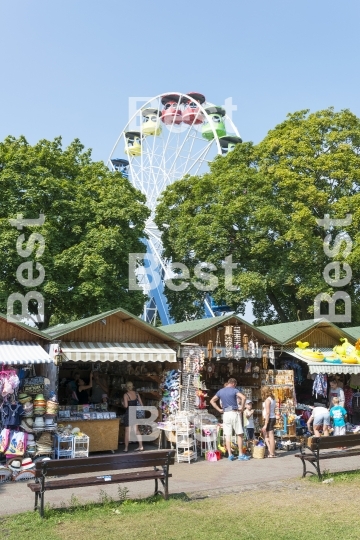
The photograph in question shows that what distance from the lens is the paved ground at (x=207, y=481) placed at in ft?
26.4

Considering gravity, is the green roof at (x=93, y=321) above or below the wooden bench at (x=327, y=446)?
above

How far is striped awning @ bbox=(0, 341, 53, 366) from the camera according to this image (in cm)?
1021

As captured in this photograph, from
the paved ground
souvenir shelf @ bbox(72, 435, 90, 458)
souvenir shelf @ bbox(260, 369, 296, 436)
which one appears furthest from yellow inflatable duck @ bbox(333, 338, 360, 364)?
souvenir shelf @ bbox(72, 435, 90, 458)

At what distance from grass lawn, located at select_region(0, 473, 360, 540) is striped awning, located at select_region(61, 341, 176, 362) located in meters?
3.67

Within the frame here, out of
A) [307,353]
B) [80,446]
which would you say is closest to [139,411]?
[80,446]

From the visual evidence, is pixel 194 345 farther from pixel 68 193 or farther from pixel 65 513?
pixel 68 193

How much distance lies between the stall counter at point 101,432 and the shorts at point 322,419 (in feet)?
15.3

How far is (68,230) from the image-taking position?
70.1 feet

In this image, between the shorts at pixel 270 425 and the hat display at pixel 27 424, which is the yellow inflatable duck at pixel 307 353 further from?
the hat display at pixel 27 424

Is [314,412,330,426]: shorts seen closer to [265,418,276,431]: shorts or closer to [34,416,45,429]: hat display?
[265,418,276,431]: shorts

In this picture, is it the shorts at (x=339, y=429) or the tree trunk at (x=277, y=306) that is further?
the tree trunk at (x=277, y=306)

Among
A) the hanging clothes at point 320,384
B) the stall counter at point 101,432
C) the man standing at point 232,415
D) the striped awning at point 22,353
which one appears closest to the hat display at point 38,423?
the striped awning at point 22,353

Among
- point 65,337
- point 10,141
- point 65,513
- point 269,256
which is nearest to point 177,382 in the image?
point 65,337

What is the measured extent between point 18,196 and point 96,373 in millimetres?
8858
